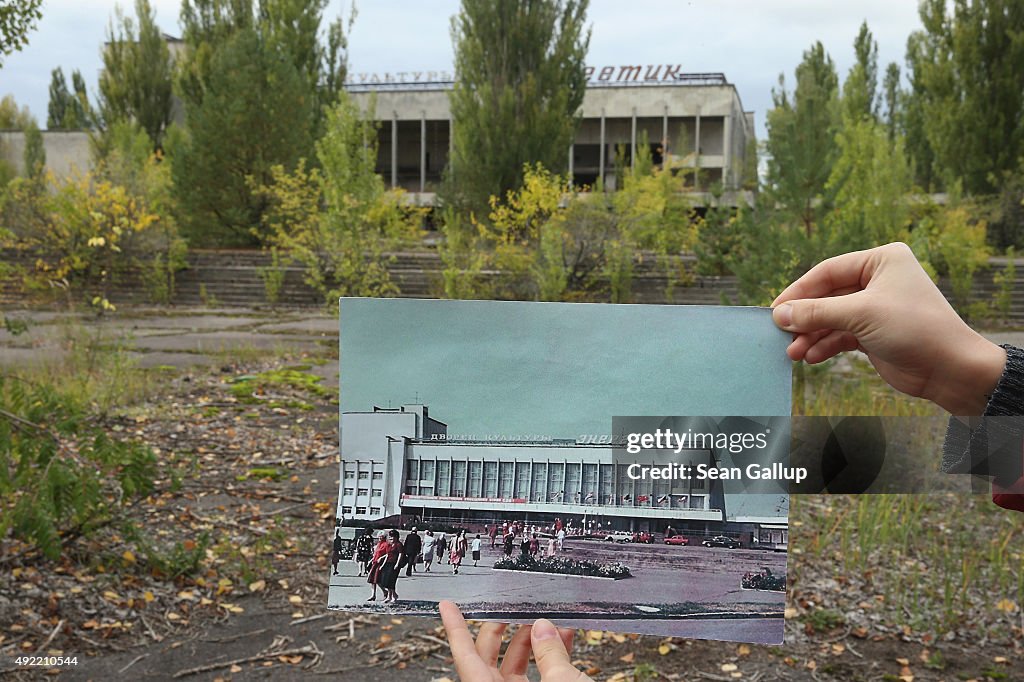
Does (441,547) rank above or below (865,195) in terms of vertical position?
below

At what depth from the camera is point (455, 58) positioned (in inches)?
175

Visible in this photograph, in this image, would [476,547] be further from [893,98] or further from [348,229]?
[893,98]

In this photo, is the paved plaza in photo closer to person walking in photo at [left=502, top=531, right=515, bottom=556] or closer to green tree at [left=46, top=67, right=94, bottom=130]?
person walking in photo at [left=502, top=531, right=515, bottom=556]

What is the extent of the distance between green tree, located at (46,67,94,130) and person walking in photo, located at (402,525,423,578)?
15.3ft

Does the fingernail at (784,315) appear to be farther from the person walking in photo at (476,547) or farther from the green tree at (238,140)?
the green tree at (238,140)

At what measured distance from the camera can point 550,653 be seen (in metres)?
0.41

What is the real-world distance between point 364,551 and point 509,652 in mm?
96

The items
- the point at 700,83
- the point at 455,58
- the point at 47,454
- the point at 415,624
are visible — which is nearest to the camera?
the point at 47,454

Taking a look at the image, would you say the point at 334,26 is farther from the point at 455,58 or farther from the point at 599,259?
the point at 599,259

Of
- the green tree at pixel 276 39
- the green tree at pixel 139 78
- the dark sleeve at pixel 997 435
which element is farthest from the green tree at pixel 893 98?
the dark sleeve at pixel 997 435

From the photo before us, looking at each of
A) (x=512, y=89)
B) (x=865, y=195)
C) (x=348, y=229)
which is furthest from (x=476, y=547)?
(x=512, y=89)

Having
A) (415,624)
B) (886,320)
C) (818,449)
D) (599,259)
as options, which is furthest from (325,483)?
(599,259)

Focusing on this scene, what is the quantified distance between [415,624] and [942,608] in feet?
2.56

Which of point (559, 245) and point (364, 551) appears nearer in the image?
point (364, 551)
